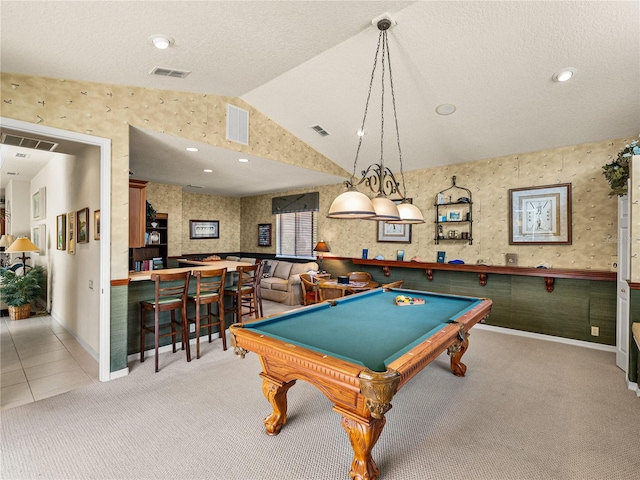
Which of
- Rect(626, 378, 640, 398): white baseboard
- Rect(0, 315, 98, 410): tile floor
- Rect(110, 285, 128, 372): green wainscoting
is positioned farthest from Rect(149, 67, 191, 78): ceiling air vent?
Rect(626, 378, 640, 398): white baseboard

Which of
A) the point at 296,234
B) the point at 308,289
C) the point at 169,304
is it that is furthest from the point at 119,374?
the point at 296,234

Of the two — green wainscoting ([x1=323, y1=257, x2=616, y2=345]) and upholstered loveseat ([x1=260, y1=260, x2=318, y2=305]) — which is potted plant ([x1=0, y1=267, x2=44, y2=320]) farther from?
green wainscoting ([x1=323, y1=257, x2=616, y2=345])

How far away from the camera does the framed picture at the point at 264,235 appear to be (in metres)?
8.70

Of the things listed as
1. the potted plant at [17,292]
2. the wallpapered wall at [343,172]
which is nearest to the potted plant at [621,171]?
the wallpapered wall at [343,172]

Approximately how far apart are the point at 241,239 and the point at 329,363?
8218 millimetres

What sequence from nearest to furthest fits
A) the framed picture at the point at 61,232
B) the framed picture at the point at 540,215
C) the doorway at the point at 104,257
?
the doorway at the point at 104,257 < the framed picture at the point at 540,215 < the framed picture at the point at 61,232

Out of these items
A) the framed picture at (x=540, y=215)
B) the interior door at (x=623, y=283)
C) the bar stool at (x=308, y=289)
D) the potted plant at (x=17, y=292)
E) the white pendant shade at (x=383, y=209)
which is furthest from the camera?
the bar stool at (x=308, y=289)

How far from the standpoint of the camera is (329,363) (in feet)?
5.62

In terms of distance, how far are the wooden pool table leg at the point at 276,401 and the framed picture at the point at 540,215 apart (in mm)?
4138

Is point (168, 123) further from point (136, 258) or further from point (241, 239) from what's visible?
point (241, 239)

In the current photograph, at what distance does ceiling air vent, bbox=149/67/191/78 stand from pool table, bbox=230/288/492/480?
2.60 meters

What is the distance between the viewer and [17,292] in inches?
211

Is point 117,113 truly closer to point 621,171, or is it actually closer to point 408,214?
point 408,214

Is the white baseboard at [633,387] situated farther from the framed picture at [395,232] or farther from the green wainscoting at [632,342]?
the framed picture at [395,232]
